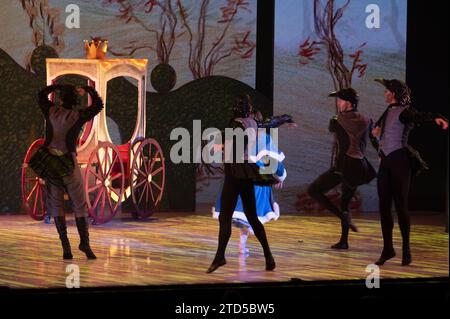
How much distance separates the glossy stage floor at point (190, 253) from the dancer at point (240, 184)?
32 cm

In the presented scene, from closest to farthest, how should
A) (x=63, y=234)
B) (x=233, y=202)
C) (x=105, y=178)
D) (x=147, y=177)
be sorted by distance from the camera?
(x=233, y=202) → (x=63, y=234) → (x=105, y=178) → (x=147, y=177)

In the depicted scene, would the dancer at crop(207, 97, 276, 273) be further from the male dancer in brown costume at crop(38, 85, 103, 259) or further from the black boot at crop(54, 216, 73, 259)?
the black boot at crop(54, 216, 73, 259)

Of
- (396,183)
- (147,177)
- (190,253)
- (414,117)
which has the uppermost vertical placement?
(414,117)

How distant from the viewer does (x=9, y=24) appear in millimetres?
11703

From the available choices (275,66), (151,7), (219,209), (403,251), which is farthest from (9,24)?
(403,251)

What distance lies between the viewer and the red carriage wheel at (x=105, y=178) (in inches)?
420

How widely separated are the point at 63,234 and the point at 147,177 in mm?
2836

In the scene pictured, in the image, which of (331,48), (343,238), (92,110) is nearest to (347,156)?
(343,238)

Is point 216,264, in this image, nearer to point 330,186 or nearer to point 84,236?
point 84,236

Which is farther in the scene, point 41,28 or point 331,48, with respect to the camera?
point 331,48

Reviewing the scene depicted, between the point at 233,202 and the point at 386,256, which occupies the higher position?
the point at 233,202

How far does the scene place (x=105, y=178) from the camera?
1077 cm

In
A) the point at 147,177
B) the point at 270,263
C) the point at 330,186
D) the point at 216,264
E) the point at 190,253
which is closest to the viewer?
the point at 216,264
